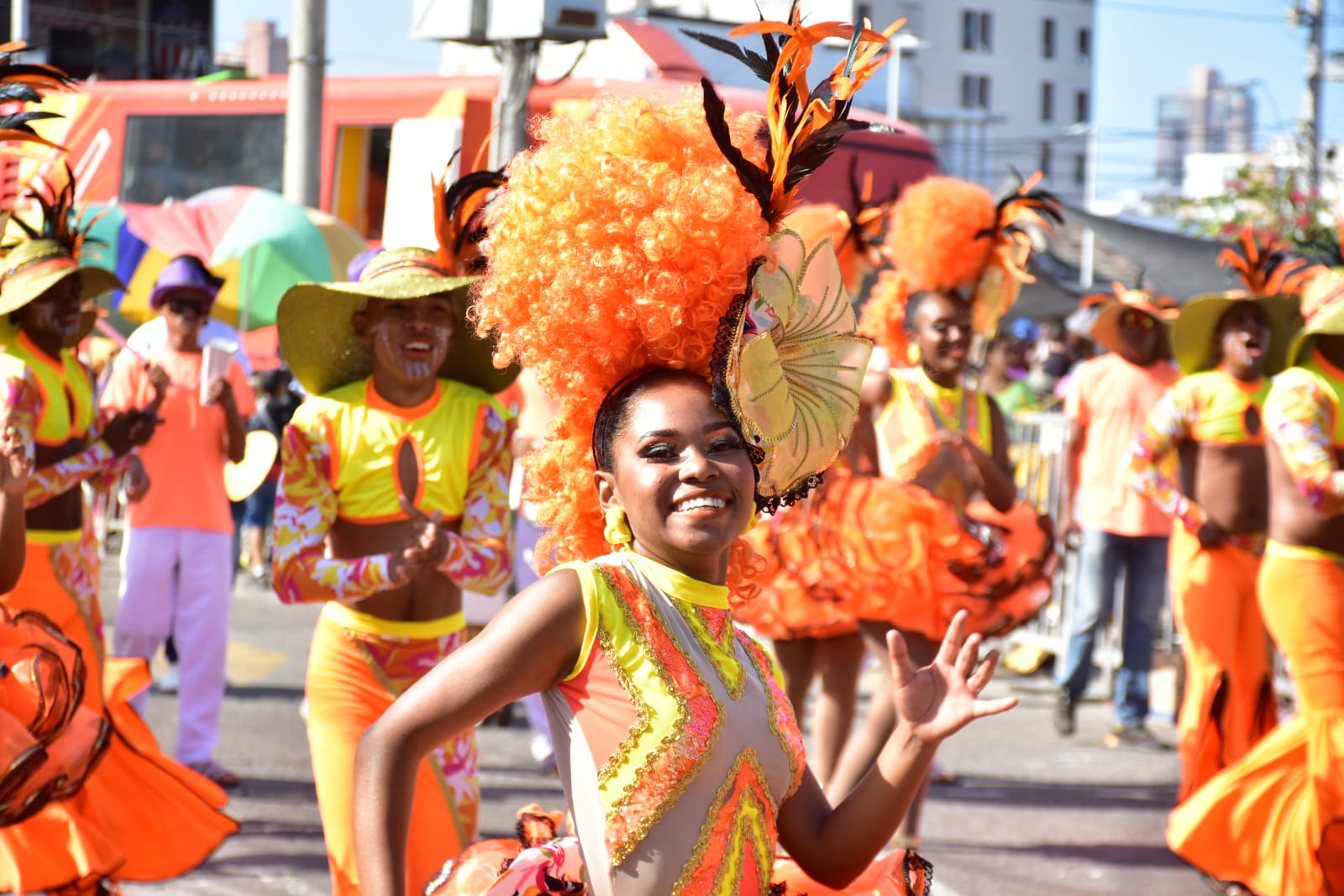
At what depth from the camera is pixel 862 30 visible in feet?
9.00

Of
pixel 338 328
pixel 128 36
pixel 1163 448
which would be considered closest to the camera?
pixel 338 328

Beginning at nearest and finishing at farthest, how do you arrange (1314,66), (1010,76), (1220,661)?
1. (1220,661)
2. (1314,66)
3. (1010,76)

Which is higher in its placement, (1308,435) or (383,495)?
(1308,435)

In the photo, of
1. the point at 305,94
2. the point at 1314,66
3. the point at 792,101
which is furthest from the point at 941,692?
the point at 1314,66

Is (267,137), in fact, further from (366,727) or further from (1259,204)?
(366,727)

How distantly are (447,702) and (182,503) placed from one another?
18.3 ft

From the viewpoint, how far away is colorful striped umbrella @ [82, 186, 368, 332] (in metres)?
11.3

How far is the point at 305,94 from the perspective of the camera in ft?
A: 38.7

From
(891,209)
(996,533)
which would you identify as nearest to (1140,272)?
(891,209)

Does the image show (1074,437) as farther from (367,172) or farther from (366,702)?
(367,172)

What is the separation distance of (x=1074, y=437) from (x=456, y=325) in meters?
5.40

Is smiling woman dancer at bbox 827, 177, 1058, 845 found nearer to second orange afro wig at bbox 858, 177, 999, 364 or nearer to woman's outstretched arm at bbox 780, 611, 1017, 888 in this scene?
second orange afro wig at bbox 858, 177, 999, 364

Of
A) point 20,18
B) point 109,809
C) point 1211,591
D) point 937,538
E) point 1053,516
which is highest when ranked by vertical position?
point 20,18

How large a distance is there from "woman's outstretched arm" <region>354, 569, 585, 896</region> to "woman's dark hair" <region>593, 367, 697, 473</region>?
0.89ft
